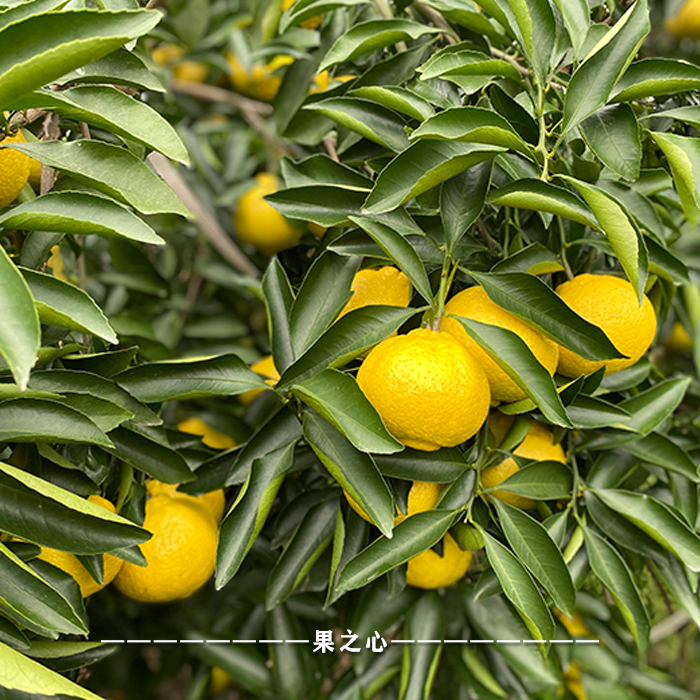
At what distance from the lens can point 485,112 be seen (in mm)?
600

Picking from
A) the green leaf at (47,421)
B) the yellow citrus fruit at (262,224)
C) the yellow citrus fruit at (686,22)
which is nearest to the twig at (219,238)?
the yellow citrus fruit at (262,224)

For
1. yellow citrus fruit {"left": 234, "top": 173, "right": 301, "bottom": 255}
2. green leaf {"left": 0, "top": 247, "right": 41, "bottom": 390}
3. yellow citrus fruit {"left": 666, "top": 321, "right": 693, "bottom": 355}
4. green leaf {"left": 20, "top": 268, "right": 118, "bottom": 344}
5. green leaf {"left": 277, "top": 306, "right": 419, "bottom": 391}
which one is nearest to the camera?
green leaf {"left": 0, "top": 247, "right": 41, "bottom": 390}

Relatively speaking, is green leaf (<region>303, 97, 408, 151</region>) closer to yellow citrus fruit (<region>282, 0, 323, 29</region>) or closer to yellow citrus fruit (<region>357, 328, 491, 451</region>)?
yellow citrus fruit (<region>357, 328, 491, 451</region>)

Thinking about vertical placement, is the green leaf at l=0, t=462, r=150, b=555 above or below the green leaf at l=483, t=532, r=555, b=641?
above

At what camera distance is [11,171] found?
25.3 inches

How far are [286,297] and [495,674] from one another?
0.71 metres

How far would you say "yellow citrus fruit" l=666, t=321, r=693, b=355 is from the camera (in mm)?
1572

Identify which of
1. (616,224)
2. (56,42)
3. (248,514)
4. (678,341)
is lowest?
(678,341)

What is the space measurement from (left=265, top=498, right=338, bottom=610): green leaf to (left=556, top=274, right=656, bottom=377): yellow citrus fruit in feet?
1.13

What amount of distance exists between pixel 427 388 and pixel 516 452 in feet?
0.78

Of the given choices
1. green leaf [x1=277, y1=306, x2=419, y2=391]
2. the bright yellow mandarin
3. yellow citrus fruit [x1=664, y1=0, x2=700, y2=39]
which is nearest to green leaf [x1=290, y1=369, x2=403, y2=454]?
green leaf [x1=277, y1=306, x2=419, y2=391]

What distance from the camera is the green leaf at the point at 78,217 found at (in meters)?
0.58

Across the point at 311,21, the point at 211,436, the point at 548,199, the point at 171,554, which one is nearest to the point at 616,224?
the point at 548,199

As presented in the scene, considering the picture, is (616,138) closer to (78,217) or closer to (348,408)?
(348,408)
